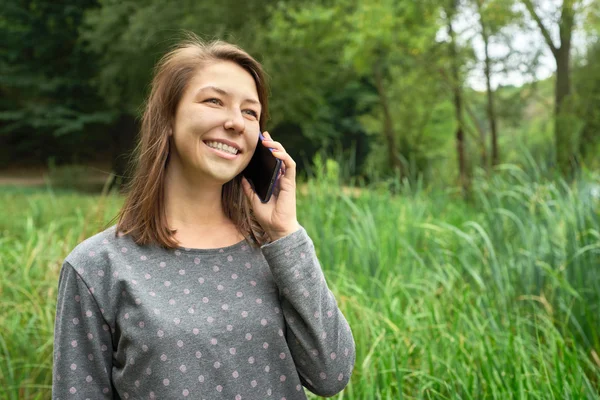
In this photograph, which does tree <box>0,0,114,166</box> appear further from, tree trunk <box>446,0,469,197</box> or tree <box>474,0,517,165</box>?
tree <box>474,0,517,165</box>

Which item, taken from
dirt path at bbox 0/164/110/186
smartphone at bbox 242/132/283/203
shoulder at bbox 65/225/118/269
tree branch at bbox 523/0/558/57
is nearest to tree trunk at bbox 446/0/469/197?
tree branch at bbox 523/0/558/57

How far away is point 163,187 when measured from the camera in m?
1.48

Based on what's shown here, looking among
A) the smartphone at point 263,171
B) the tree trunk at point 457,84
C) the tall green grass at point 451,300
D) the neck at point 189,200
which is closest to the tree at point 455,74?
the tree trunk at point 457,84

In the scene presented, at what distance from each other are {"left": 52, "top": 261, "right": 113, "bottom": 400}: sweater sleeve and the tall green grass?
1.41 ft

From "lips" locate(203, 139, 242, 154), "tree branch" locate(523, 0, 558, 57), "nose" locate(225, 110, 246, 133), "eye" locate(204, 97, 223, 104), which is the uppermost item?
"tree branch" locate(523, 0, 558, 57)

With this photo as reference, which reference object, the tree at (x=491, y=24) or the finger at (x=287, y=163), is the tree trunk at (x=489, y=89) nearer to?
the tree at (x=491, y=24)

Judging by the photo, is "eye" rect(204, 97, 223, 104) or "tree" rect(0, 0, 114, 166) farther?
"tree" rect(0, 0, 114, 166)

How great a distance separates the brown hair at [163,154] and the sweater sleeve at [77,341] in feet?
0.53

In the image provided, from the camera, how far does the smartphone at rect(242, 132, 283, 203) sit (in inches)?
57.7

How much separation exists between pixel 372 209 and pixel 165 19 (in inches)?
485

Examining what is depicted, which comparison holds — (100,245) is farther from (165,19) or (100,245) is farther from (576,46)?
(576,46)

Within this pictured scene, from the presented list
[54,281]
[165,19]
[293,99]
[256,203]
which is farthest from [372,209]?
[165,19]

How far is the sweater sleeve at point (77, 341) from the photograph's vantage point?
1311 mm

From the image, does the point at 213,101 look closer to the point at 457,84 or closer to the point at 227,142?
the point at 227,142
